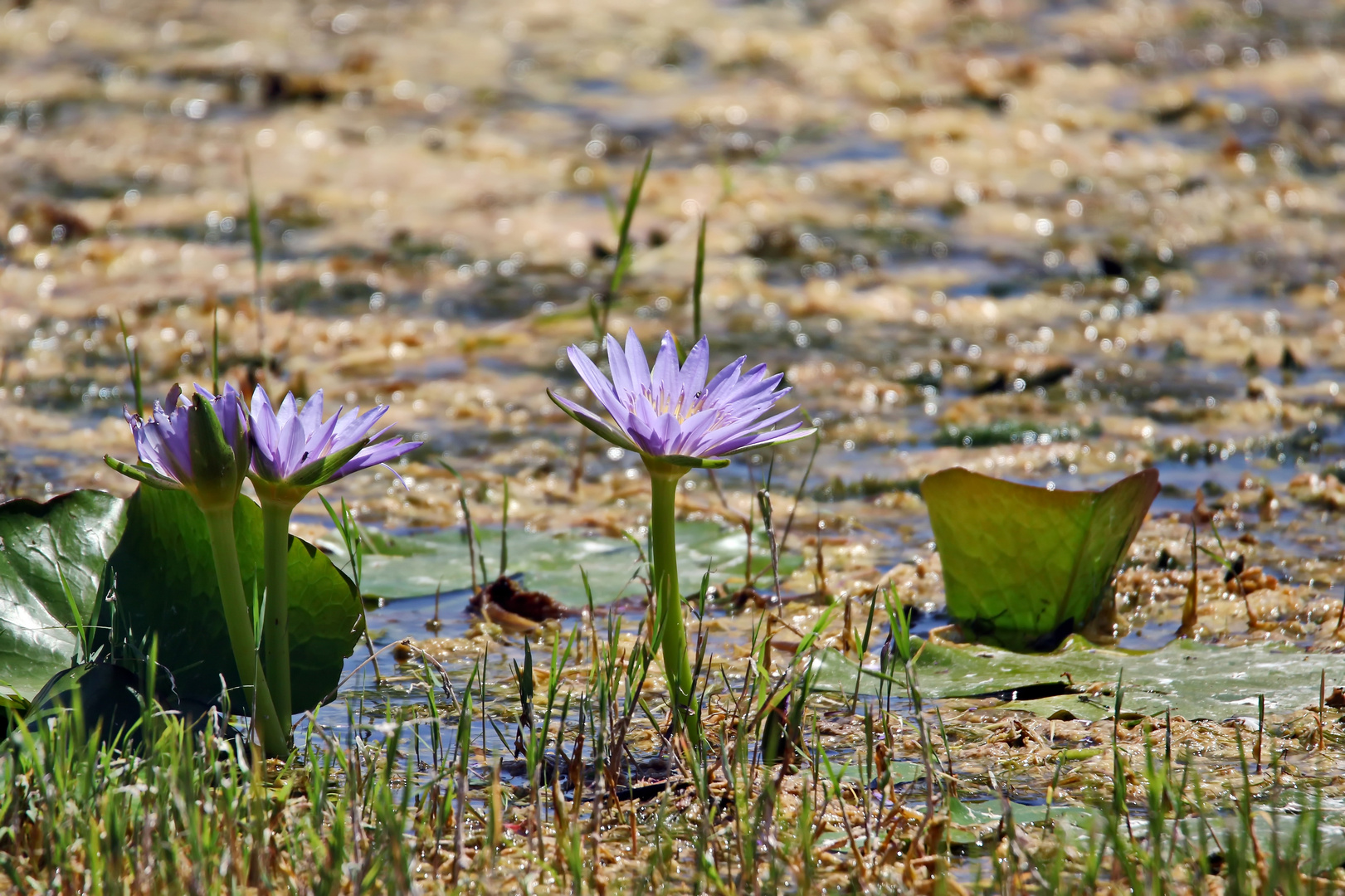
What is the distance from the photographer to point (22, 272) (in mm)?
4355

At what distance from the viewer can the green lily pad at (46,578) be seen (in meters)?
1.79

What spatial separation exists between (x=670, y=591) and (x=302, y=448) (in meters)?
0.43

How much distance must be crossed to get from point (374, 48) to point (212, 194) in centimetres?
179

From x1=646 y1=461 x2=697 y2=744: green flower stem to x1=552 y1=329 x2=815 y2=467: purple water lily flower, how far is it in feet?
0.15

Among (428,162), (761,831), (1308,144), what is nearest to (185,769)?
(761,831)

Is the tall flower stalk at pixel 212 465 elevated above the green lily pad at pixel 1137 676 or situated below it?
above

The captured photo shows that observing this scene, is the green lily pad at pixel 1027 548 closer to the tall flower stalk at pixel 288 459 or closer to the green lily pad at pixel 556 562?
the green lily pad at pixel 556 562

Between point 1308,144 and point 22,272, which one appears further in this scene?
point 1308,144

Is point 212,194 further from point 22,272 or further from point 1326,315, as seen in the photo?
point 1326,315

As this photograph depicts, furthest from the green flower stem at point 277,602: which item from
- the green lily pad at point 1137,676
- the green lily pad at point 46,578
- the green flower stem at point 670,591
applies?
the green lily pad at point 1137,676

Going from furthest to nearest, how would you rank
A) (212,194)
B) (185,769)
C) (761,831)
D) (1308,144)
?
1. (1308,144)
2. (212,194)
3. (761,831)
4. (185,769)

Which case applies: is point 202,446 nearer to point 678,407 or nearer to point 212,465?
point 212,465

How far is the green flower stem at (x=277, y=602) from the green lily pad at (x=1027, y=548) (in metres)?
0.93

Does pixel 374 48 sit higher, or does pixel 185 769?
pixel 374 48
